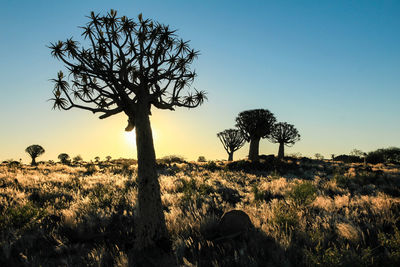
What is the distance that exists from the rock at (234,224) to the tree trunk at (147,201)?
4.80 ft

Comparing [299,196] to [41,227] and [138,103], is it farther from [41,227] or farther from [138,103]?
[41,227]

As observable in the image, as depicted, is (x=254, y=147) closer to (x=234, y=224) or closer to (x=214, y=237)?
(x=234, y=224)

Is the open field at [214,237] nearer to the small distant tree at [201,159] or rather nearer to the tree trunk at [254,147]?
the tree trunk at [254,147]

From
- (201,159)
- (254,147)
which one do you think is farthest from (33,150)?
(254,147)

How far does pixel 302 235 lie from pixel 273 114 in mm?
31673

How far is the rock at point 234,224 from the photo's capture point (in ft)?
16.4

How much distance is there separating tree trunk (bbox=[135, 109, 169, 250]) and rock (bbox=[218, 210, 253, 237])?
1464 mm

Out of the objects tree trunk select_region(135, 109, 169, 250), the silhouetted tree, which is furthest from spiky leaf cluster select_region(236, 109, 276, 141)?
the silhouetted tree

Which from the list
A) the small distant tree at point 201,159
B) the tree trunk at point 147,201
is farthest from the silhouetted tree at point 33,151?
the tree trunk at point 147,201

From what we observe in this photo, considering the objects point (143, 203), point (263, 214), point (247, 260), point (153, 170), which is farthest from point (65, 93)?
point (263, 214)

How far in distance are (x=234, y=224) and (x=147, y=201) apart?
7.34 ft

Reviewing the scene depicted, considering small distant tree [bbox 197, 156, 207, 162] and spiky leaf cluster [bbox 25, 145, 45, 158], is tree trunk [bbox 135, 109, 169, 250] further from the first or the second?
spiky leaf cluster [bbox 25, 145, 45, 158]

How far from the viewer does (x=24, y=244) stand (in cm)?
488

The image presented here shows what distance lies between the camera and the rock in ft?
16.4
